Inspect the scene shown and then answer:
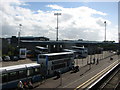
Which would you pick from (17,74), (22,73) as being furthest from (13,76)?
(22,73)

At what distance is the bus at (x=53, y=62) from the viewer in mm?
28625

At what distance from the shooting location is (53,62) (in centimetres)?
3047

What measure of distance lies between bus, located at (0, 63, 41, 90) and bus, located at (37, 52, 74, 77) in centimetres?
255

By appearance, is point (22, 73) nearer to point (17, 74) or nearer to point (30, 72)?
point (17, 74)

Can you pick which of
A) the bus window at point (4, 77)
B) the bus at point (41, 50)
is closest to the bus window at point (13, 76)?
the bus window at point (4, 77)

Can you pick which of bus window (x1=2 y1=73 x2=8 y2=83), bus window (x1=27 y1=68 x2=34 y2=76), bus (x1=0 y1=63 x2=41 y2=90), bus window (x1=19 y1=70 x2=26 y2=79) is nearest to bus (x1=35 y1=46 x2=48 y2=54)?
bus (x1=0 y1=63 x2=41 y2=90)

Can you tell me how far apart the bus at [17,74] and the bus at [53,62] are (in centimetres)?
255

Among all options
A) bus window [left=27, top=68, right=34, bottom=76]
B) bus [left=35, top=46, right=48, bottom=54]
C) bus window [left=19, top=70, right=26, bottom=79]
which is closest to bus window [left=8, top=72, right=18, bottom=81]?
bus window [left=19, top=70, right=26, bottom=79]

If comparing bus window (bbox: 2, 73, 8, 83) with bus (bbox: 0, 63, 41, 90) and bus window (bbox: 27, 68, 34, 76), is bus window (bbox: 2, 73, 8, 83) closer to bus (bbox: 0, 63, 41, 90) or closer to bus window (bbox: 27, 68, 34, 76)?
bus (bbox: 0, 63, 41, 90)

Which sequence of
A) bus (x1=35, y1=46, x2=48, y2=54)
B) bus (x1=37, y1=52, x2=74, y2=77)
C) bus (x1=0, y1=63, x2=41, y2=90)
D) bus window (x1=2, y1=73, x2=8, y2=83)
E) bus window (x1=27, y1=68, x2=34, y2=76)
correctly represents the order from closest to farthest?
1. bus window (x1=2, y1=73, x2=8, y2=83)
2. bus (x1=0, y1=63, x2=41, y2=90)
3. bus window (x1=27, y1=68, x2=34, y2=76)
4. bus (x1=37, y1=52, x2=74, y2=77)
5. bus (x1=35, y1=46, x2=48, y2=54)

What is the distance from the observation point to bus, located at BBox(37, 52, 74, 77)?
93.9 ft

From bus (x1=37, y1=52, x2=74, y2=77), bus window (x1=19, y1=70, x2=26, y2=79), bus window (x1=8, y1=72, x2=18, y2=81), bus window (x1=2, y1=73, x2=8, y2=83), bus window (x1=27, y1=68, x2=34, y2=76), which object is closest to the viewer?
bus window (x1=2, y1=73, x2=8, y2=83)

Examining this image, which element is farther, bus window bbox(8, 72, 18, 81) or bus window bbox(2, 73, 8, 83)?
bus window bbox(8, 72, 18, 81)

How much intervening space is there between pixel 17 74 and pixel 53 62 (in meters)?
9.81
